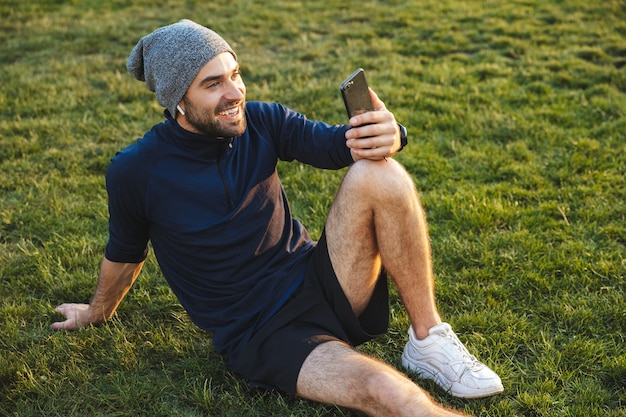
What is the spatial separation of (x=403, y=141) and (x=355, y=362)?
3.82 ft

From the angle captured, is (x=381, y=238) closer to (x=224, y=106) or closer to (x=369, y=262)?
(x=369, y=262)

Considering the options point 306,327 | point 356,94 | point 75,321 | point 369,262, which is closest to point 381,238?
point 369,262

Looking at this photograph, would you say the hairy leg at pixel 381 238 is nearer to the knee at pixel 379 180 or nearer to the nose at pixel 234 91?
the knee at pixel 379 180

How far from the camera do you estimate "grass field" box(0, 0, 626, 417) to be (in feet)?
11.6

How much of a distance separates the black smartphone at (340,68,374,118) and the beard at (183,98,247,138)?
605 mm

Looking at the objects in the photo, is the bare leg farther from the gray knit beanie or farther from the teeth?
the gray knit beanie

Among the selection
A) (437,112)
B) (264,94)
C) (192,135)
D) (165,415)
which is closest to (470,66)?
(437,112)

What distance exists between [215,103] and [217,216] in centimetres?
57

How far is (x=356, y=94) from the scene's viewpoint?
10.2ft

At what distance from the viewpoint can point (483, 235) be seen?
4.78 meters

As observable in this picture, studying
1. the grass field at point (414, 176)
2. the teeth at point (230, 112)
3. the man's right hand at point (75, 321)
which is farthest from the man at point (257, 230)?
the man's right hand at point (75, 321)

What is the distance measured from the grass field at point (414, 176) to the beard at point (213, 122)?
125cm

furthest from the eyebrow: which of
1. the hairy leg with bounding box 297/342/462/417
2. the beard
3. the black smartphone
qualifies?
the hairy leg with bounding box 297/342/462/417

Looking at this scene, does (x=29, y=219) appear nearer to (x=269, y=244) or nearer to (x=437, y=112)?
(x=269, y=244)
